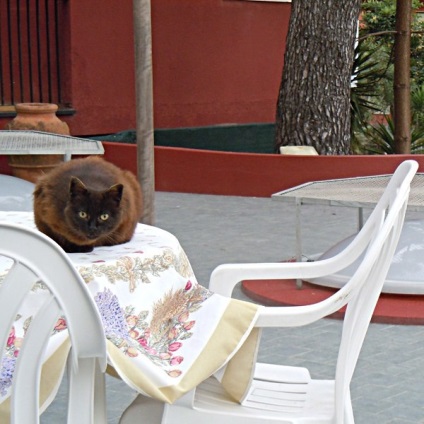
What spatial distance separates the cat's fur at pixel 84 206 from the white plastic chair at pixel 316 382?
1.77ft

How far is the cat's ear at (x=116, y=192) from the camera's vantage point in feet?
10.1

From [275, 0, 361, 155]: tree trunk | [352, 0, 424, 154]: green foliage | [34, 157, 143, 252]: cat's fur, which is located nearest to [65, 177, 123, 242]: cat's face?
[34, 157, 143, 252]: cat's fur

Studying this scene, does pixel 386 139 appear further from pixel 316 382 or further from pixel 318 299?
pixel 316 382

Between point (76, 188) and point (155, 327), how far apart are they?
1.62 ft

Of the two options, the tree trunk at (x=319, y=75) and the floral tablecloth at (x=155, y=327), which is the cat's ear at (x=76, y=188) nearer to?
the floral tablecloth at (x=155, y=327)

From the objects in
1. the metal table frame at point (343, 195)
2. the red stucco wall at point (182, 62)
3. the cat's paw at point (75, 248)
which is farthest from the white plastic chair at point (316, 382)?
the red stucco wall at point (182, 62)

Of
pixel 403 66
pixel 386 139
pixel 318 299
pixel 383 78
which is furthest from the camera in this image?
pixel 383 78

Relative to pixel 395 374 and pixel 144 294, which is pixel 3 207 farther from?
pixel 144 294

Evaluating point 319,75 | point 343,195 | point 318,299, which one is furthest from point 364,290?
point 319,75

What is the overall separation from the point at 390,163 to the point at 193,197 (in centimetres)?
217

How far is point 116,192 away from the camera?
309 cm

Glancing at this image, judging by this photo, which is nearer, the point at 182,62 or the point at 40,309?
the point at 40,309

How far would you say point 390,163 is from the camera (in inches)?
419

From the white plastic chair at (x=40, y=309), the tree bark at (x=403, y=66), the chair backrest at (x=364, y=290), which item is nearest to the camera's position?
the white plastic chair at (x=40, y=309)
